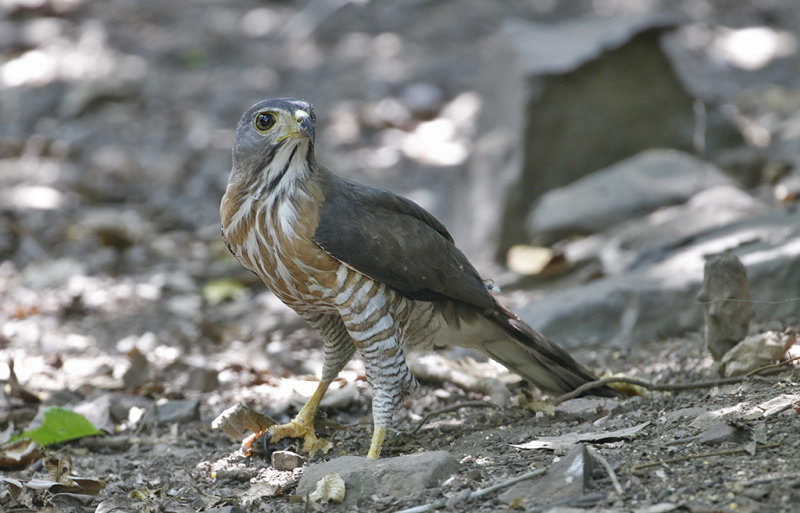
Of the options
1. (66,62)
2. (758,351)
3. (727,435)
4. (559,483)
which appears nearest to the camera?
(559,483)

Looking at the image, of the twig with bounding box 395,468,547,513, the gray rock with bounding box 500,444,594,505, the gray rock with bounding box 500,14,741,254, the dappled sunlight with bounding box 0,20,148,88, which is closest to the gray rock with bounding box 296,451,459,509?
the twig with bounding box 395,468,547,513

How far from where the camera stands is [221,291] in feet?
27.7

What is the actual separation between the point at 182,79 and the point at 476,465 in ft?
37.2

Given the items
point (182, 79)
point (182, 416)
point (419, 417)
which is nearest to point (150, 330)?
point (182, 416)

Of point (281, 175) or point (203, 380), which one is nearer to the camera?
point (281, 175)

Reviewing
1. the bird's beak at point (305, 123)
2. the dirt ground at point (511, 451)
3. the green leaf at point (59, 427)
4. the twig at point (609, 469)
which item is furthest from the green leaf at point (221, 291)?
the twig at point (609, 469)

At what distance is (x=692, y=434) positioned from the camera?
412 centimetres

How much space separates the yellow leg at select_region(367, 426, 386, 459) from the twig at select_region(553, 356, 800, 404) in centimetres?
99

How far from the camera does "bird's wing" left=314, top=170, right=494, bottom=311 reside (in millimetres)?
4531

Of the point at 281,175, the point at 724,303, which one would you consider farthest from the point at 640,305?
the point at 281,175

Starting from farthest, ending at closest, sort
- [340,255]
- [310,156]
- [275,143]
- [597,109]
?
[597,109] < [310,156] < [275,143] < [340,255]

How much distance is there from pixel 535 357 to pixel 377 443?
1066mm

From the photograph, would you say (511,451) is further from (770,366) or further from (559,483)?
(770,366)

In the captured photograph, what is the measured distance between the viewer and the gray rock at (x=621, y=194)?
8.41 m
